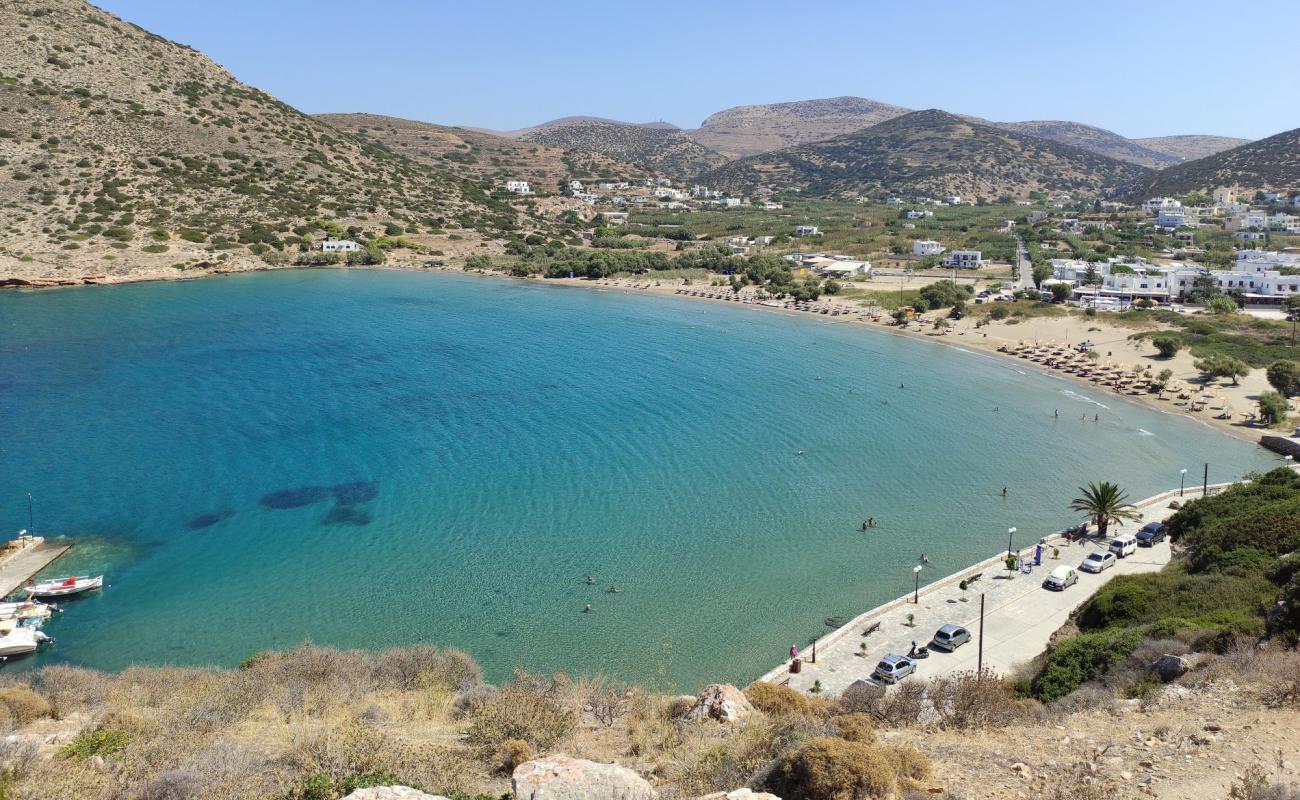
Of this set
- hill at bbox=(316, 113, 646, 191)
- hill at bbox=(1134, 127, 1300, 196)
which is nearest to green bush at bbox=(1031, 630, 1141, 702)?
hill at bbox=(316, 113, 646, 191)

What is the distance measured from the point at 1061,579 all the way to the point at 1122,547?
11.0 feet

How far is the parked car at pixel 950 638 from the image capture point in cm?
1820

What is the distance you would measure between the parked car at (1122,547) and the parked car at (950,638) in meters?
7.37

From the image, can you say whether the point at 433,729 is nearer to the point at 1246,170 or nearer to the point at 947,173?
the point at 1246,170

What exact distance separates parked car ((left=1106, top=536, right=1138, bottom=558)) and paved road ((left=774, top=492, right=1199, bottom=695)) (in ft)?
0.57

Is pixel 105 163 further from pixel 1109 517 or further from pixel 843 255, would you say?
pixel 1109 517

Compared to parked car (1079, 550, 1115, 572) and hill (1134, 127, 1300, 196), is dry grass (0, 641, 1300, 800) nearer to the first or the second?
parked car (1079, 550, 1115, 572)

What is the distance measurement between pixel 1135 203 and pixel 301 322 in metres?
137

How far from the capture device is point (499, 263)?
90.4 metres

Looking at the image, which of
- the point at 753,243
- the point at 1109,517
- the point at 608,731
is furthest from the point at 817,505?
the point at 753,243

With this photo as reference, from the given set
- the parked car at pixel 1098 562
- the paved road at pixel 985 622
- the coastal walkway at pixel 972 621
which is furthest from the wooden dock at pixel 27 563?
the parked car at pixel 1098 562

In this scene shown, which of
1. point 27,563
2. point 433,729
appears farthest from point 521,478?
point 433,729

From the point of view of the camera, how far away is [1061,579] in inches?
828

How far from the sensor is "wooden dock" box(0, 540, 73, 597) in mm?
21009
